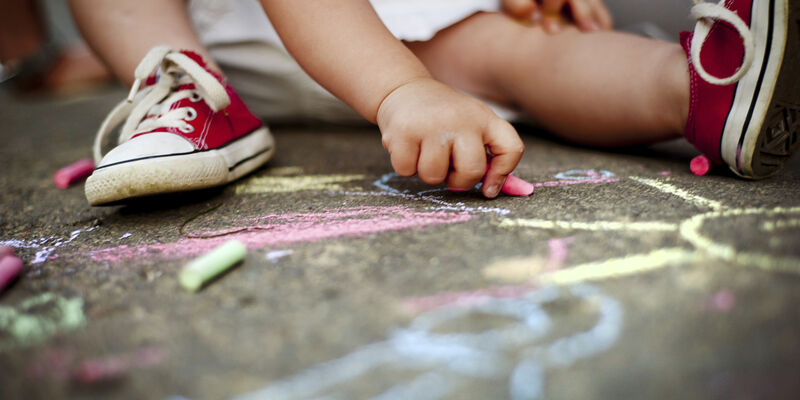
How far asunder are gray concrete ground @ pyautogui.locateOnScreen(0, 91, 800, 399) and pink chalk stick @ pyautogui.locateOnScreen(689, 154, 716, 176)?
0.10ft

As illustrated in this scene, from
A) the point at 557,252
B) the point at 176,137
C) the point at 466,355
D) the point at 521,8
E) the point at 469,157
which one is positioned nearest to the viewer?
the point at 466,355

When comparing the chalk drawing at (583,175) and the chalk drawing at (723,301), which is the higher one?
the chalk drawing at (723,301)

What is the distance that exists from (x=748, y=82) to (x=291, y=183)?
63 centimetres

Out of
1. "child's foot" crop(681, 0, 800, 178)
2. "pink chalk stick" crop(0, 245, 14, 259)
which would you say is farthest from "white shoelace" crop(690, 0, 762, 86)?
"pink chalk stick" crop(0, 245, 14, 259)

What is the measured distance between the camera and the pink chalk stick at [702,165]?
70cm

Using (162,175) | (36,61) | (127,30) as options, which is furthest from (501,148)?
(36,61)

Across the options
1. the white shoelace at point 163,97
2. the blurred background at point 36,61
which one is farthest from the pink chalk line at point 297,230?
the blurred background at point 36,61

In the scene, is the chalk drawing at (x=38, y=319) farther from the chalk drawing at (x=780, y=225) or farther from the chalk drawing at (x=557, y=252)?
the chalk drawing at (x=780, y=225)

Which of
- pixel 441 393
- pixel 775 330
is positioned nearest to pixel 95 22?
pixel 441 393

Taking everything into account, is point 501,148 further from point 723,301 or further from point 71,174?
point 71,174

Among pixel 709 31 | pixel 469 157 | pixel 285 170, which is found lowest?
pixel 285 170

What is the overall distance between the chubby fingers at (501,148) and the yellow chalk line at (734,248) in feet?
0.62

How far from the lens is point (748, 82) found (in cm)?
62

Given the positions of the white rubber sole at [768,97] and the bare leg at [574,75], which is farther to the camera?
the bare leg at [574,75]
